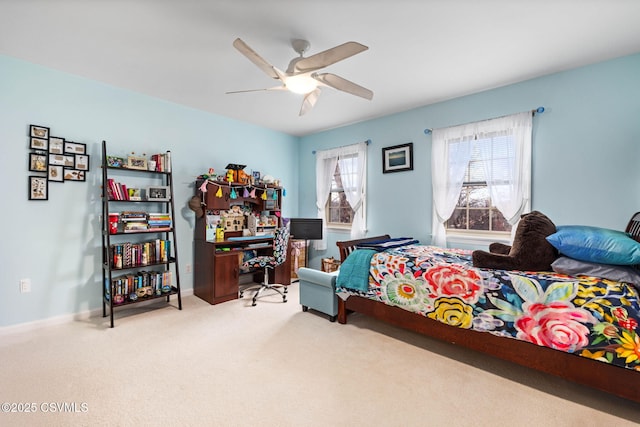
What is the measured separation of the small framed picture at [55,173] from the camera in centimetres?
284

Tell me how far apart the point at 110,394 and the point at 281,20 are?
2825mm

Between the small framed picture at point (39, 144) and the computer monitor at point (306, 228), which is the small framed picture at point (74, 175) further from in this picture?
the computer monitor at point (306, 228)

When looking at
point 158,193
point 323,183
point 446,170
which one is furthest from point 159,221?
point 446,170

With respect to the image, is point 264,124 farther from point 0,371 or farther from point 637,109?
point 637,109

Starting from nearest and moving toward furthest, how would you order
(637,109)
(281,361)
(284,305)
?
(281,361), (637,109), (284,305)

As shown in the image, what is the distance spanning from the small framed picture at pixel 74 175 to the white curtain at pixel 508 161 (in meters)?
4.51

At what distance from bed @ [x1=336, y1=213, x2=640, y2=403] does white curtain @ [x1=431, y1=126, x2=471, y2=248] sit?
2.90ft

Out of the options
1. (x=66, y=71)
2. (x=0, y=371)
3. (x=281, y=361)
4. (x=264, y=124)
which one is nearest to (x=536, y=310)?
(x=281, y=361)

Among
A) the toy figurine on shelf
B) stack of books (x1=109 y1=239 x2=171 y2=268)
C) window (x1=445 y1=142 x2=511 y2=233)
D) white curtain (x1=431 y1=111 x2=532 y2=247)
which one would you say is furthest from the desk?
window (x1=445 y1=142 x2=511 y2=233)


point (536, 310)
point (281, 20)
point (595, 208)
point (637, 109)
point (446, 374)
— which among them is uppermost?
point (281, 20)

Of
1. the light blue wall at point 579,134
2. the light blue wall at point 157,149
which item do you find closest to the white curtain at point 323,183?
the light blue wall at point 157,149

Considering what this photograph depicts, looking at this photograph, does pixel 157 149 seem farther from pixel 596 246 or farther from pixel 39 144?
pixel 596 246

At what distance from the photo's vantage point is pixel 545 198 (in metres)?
2.93

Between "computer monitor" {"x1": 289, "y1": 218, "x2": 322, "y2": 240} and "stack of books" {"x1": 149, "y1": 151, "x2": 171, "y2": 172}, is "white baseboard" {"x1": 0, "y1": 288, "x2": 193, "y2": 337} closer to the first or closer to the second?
"stack of books" {"x1": 149, "y1": 151, "x2": 171, "y2": 172}
